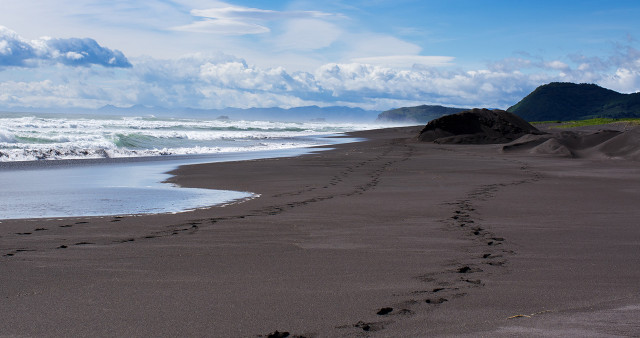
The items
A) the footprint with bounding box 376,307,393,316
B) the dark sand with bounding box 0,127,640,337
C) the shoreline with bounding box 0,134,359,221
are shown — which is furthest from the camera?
the shoreline with bounding box 0,134,359,221

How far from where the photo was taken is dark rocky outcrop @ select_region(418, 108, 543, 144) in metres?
30.7

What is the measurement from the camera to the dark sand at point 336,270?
348 cm

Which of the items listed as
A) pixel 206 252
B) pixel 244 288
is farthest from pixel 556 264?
pixel 206 252

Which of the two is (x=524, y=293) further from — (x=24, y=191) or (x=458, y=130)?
(x=458, y=130)

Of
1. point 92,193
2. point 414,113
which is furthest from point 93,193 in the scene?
point 414,113

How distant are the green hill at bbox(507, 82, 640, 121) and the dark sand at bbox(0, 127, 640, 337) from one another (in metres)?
103

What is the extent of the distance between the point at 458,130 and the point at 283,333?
97.7ft

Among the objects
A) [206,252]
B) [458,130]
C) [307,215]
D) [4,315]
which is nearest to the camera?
[4,315]

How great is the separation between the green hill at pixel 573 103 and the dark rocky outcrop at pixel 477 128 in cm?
7688

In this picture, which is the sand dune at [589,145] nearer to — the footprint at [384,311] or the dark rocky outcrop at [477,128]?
the dark rocky outcrop at [477,128]

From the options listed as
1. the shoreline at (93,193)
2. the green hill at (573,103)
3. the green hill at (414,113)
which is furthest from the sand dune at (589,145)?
the green hill at (414,113)

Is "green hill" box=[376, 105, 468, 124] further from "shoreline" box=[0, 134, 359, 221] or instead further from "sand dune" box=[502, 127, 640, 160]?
"shoreline" box=[0, 134, 359, 221]

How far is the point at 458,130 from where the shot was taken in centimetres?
3188

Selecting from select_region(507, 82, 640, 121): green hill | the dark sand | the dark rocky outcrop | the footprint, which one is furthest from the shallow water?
select_region(507, 82, 640, 121): green hill
